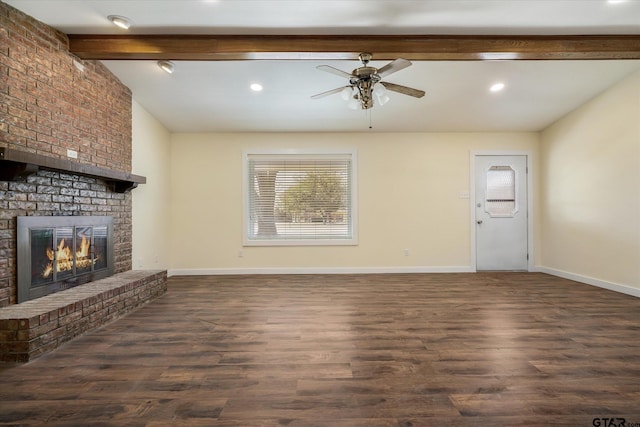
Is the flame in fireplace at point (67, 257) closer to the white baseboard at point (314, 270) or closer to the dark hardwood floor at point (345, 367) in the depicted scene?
the dark hardwood floor at point (345, 367)

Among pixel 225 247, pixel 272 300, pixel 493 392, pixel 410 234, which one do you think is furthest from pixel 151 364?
pixel 410 234

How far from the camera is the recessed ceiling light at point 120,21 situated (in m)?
2.90

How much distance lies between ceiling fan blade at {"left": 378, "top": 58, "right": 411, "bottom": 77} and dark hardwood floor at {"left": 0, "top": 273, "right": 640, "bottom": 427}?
7.76 ft

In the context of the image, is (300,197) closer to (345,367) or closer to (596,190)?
(345,367)

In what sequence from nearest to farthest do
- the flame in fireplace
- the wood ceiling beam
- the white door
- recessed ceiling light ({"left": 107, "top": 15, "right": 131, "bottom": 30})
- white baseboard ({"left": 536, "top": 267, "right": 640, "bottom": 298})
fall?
recessed ceiling light ({"left": 107, "top": 15, "right": 131, "bottom": 30}) → the flame in fireplace → the wood ceiling beam → white baseboard ({"left": 536, "top": 267, "right": 640, "bottom": 298}) → the white door

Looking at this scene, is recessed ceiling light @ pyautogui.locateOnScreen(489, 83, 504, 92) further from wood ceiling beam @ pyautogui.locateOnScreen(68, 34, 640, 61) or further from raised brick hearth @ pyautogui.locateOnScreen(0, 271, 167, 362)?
raised brick hearth @ pyautogui.locateOnScreen(0, 271, 167, 362)

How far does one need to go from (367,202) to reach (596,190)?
3.42 metres

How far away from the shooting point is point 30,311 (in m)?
2.45

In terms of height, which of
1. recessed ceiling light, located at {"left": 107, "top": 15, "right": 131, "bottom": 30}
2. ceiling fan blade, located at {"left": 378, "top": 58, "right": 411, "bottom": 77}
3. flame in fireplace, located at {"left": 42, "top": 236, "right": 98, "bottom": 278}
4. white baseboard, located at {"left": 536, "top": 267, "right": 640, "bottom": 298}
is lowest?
white baseboard, located at {"left": 536, "top": 267, "right": 640, "bottom": 298}

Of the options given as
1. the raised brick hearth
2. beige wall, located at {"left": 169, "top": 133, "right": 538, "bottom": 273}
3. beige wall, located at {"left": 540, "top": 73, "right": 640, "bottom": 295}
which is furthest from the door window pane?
the raised brick hearth

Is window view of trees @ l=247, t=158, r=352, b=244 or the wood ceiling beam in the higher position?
the wood ceiling beam

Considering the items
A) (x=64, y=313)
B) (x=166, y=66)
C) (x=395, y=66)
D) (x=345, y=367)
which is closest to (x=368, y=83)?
(x=395, y=66)

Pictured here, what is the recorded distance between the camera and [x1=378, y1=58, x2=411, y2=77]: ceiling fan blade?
2674mm

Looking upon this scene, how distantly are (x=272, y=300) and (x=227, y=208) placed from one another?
7.94 ft
